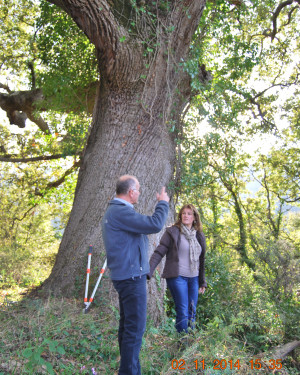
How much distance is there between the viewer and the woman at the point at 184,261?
15.0ft

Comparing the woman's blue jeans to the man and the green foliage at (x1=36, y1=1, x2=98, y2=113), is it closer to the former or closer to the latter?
the man

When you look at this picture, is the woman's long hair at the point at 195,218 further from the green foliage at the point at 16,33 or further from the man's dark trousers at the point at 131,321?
the green foliage at the point at 16,33

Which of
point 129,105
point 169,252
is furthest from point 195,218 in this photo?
point 129,105

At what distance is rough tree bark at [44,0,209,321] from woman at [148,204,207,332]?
3.26 feet

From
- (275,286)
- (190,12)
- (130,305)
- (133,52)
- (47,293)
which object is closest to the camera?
(130,305)

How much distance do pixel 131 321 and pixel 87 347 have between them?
3.89 feet

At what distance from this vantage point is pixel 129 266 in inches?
129

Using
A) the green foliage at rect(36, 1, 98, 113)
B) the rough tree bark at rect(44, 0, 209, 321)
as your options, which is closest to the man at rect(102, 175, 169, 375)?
the rough tree bark at rect(44, 0, 209, 321)

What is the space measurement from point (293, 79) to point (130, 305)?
47.3 ft

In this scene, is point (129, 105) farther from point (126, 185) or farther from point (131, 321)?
point (131, 321)

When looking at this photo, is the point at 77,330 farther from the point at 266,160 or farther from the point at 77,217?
the point at 266,160

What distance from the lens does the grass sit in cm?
363

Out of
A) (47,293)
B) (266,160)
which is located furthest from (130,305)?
(266,160)

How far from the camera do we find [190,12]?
6312mm
